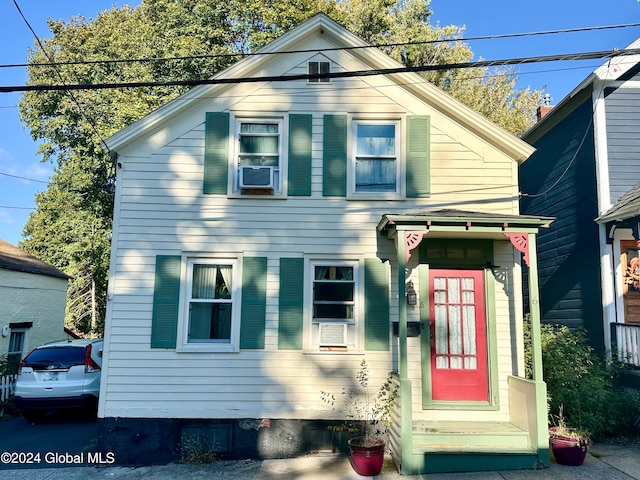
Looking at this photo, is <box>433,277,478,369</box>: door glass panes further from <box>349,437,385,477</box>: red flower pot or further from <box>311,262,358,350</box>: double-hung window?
<box>349,437,385,477</box>: red flower pot

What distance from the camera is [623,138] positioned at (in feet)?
27.3

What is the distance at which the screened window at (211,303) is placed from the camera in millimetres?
7078

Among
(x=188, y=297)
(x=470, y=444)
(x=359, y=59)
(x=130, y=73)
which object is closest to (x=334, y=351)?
(x=470, y=444)

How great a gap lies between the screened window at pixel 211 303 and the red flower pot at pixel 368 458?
2475 mm

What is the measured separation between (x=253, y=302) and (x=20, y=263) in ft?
32.8

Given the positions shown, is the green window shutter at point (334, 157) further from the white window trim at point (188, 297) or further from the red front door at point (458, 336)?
the red front door at point (458, 336)

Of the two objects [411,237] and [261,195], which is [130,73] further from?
[411,237]

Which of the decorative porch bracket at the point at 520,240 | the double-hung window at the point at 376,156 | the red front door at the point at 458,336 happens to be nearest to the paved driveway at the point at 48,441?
the red front door at the point at 458,336

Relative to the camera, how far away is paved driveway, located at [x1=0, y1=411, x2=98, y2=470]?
21.9 feet

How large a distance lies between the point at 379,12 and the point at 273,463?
62.0ft

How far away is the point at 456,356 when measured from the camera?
275 inches

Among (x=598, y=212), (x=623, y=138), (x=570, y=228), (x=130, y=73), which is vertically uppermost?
(x=130, y=73)

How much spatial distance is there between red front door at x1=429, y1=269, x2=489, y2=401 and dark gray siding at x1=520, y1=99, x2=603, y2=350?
2.52 m

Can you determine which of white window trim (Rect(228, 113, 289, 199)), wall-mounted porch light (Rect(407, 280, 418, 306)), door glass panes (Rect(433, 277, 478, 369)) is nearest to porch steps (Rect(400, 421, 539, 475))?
door glass panes (Rect(433, 277, 478, 369))
